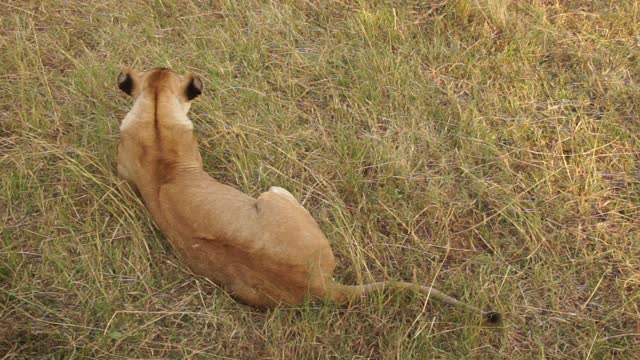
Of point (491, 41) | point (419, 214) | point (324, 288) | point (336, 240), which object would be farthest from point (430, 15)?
point (324, 288)

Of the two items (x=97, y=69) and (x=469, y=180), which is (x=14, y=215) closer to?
(x=97, y=69)

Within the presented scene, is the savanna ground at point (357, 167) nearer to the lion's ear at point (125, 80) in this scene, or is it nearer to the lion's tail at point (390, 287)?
the lion's tail at point (390, 287)

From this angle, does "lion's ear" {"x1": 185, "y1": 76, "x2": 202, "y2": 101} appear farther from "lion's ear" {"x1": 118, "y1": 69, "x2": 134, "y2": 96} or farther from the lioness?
"lion's ear" {"x1": 118, "y1": 69, "x2": 134, "y2": 96}

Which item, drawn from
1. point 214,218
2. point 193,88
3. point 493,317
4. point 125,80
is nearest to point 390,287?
point 493,317

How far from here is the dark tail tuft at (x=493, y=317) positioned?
10.1 ft

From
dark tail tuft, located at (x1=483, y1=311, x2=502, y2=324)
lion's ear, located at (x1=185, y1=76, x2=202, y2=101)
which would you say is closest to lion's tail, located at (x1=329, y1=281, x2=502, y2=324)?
dark tail tuft, located at (x1=483, y1=311, x2=502, y2=324)

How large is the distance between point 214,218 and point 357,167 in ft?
3.83

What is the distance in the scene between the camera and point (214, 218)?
3135 mm

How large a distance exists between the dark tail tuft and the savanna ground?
0.05m

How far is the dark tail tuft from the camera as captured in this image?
3.07m

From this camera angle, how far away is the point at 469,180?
398 cm

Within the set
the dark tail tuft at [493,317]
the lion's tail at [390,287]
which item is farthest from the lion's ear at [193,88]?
the dark tail tuft at [493,317]

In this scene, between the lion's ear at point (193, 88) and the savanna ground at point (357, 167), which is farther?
the lion's ear at point (193, 88)

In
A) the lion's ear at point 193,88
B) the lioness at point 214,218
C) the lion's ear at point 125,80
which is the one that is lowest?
the lioness at point 214,218
